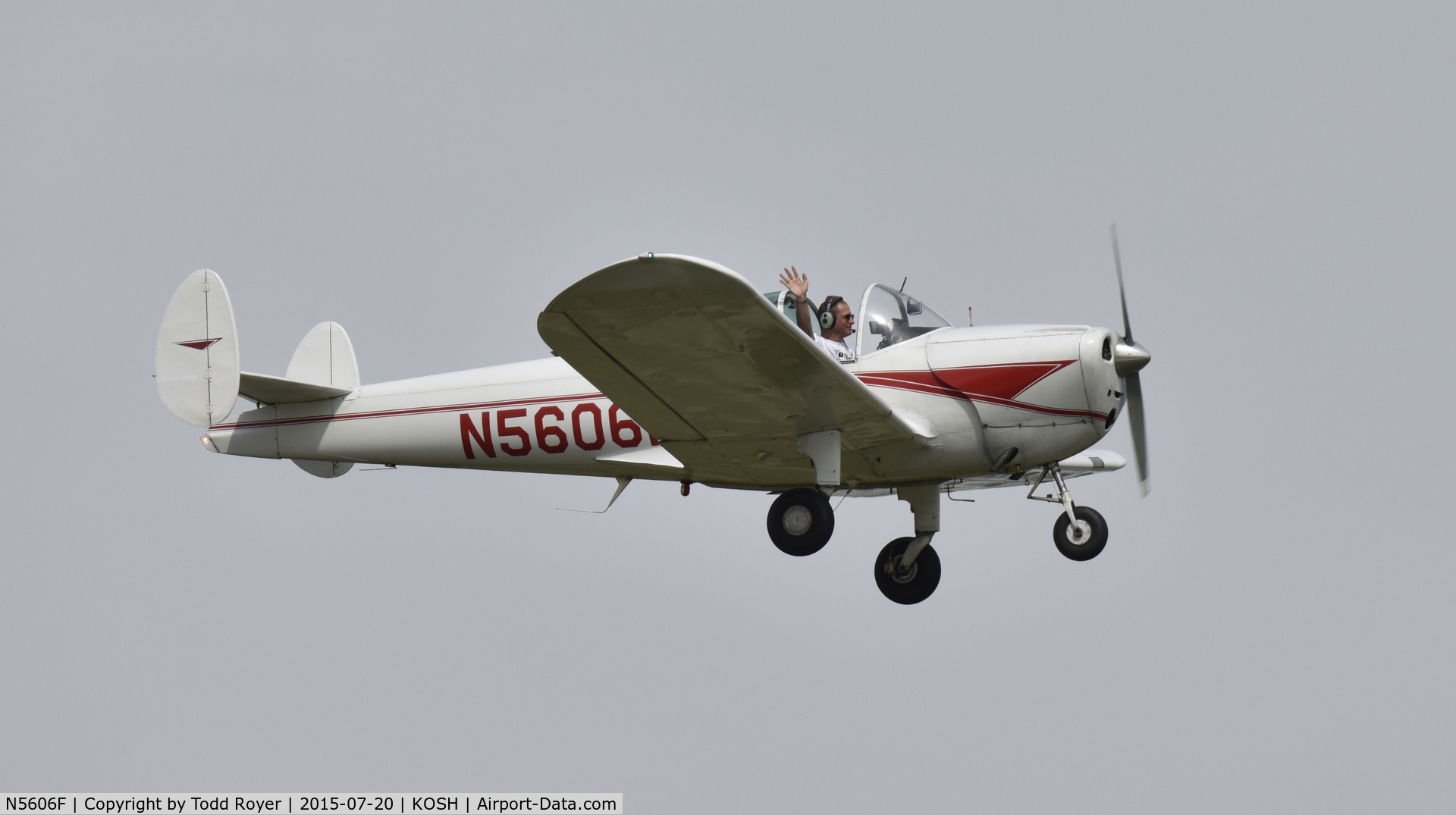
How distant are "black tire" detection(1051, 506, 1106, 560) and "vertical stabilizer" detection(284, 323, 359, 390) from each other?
20.5 feet

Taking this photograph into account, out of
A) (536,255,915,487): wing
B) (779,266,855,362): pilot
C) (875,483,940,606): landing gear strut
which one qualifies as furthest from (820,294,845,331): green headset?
(875,483,940,606): landing gear strut

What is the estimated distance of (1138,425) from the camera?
12.5m

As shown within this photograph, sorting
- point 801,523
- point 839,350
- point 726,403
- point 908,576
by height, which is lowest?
point 908,576

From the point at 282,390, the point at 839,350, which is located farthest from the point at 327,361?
the point at 839,350

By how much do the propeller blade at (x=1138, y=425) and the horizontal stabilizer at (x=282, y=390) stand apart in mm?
6662

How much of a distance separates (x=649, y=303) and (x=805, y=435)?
7.95 ft

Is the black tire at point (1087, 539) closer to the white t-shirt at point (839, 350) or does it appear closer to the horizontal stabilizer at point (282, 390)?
the white t-shirt at point (839, 350)

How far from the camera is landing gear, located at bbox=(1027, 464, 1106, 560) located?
1162 cm

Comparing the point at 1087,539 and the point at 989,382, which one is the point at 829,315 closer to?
the point at 989,382

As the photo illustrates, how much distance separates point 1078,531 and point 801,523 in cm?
219

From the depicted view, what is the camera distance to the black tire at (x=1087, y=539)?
11.6 meters

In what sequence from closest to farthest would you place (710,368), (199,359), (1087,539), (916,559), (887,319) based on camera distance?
(710,368) → (1087,539) → (887,319) → (199,359) → (916,559)

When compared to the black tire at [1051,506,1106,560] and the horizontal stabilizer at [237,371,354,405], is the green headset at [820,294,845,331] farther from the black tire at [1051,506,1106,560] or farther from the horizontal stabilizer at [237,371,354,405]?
the horizontal stabilizer at [237,371,354,405]

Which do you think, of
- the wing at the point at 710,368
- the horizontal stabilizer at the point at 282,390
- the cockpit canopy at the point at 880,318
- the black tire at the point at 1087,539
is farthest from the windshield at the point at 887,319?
the horizontal stabilizer at the point at 282,390
